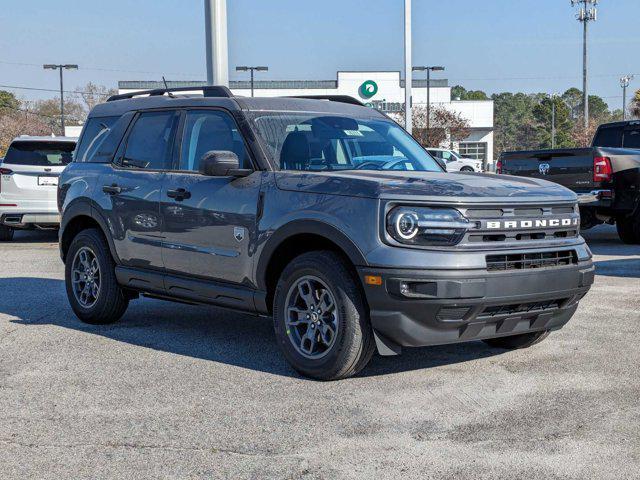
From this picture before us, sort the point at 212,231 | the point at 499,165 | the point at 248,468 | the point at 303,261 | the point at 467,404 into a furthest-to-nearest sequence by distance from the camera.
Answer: the point at 499,165, the point at 212,231, the point at 303,261, the point at 467,404, the point at 248,468

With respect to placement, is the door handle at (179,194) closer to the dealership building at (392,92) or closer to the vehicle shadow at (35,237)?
the vehicle shadow at (35,237)

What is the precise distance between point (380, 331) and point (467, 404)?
66 centimetres

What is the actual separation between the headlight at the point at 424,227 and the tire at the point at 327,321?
46 centimetres

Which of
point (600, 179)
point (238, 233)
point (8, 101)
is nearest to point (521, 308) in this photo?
point (238, 233)

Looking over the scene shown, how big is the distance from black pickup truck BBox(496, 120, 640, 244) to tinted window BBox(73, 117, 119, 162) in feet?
25.4

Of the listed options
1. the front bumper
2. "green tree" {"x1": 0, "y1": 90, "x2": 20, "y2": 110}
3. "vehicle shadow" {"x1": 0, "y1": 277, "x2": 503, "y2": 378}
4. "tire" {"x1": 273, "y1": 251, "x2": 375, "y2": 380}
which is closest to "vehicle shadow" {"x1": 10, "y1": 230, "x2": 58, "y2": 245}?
"vehicle shadow" {"x1": 0, "y1": 277, "x2": 503, "y2": 378}

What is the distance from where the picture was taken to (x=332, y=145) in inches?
261

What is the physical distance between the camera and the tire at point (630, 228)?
45.8ft

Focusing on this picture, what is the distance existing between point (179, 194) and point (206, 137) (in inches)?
19.0

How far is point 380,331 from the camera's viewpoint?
5457mm

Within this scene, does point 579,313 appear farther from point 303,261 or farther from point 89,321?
point 89,321

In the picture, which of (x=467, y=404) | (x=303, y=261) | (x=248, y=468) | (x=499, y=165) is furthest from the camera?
(x=499, y=165)

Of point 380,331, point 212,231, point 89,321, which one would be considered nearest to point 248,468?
point 380,331

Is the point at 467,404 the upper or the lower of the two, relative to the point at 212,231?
lower
